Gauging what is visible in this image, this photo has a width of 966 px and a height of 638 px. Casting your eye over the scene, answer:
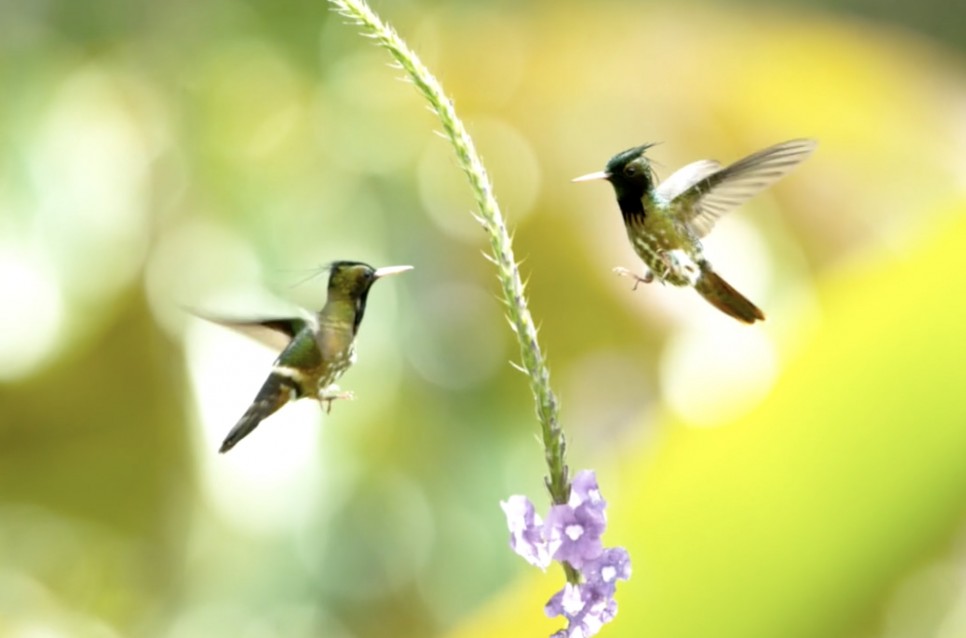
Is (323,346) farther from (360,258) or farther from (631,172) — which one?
(360,258)

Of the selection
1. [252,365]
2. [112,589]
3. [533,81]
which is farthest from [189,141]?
[252,365]

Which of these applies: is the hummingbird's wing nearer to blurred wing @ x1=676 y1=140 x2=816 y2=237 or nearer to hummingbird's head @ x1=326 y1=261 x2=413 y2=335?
blurred wing @ x1=676 y1=140 x2=816 y2=237

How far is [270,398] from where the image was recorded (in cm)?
30

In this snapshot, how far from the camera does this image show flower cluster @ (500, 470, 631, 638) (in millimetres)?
295

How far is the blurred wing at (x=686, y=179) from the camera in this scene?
36 cm

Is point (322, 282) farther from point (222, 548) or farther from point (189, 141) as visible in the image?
point (189, 141)

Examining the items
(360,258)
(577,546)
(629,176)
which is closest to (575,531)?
(577,546)

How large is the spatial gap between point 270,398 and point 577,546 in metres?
0.09

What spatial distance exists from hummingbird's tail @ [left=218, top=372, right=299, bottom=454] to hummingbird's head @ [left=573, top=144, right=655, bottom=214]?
0.37 feet

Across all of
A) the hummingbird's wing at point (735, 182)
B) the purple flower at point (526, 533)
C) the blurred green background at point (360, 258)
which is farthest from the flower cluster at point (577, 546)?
the blurred green background at point (360, 258)

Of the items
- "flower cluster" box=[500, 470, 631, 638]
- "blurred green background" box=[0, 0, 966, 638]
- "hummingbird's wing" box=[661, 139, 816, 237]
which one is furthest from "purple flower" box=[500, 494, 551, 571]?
"blurred green background" box=[0, 0, 966, 638]

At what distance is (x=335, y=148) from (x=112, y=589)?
2.55 ft

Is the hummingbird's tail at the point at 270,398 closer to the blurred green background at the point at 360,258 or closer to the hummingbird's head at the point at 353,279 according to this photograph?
the hummingbird's head at the point at 353,279

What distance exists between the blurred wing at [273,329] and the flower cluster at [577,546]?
78mm
